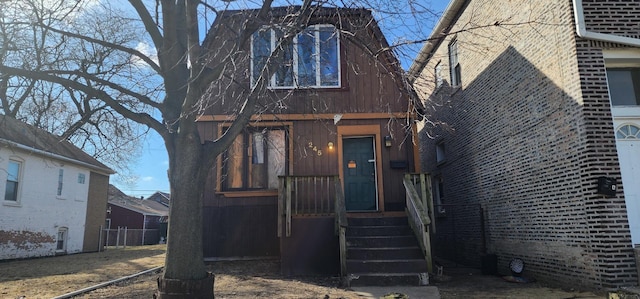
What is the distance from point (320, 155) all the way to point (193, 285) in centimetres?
568

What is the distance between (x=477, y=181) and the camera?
1030 cm

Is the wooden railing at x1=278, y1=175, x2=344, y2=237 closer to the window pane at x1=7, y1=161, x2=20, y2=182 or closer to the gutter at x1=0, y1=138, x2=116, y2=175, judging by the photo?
the gutter at x1=0, y1=138, x2=116, y2=175

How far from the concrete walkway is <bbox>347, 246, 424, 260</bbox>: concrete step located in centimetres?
76

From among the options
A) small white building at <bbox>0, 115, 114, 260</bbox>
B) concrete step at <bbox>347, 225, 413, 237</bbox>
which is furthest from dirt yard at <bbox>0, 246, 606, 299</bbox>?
small white building at <bbox>0, 115, 114, 260</bbox>

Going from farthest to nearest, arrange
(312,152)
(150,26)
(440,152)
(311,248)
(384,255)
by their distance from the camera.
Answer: (440,152) < (312,152) < (311,248) < (384,255) < (150,26)

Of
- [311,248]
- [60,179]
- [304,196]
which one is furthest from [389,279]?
[60,179]

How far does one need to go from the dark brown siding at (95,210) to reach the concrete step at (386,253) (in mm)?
14341

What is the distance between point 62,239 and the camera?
15.9 m

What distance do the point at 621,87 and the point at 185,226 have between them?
285 inches

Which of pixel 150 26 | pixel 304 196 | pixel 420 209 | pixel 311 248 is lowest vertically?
pixel 311 248

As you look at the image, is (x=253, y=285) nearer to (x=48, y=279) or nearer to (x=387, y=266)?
(x=387, y=266)

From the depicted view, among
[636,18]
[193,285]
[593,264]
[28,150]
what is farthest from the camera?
[28,150]

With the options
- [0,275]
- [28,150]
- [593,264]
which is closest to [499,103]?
[593,264]

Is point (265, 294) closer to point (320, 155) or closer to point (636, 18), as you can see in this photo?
point (320, 155)
